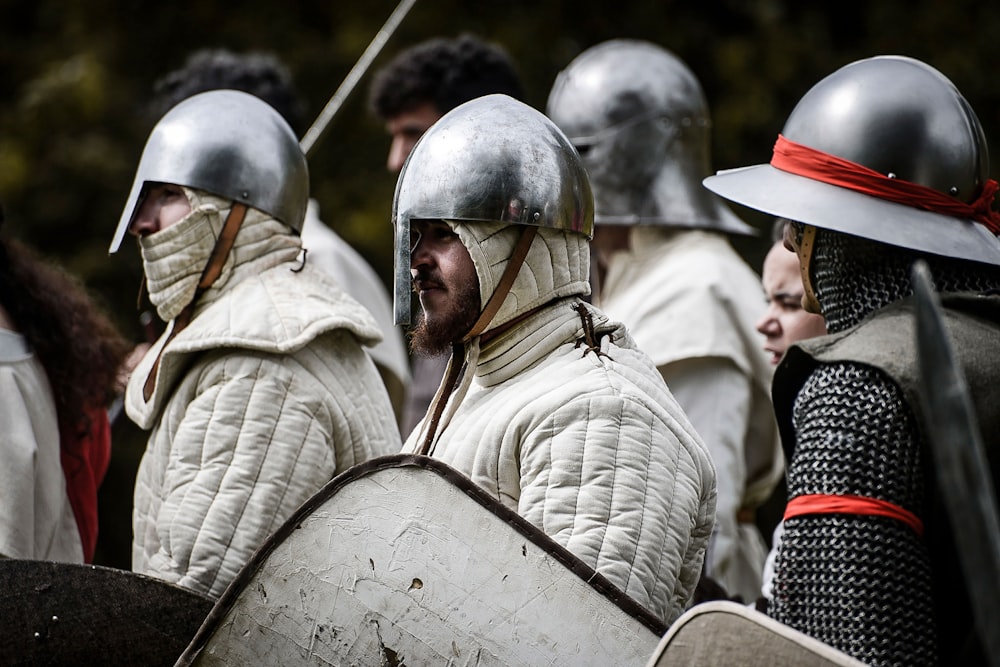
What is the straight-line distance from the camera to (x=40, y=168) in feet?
31.6

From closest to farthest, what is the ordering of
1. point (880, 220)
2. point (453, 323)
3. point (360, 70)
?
1. point (880, 220)
2. point (453, 323)
3. point (360, 70)

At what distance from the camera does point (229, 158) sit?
168 inches

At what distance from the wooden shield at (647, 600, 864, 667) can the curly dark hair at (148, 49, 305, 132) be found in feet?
13.7

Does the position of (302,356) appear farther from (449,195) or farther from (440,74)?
(440,74)

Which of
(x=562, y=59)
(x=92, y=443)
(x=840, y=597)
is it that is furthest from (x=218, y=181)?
(x=562, y=59)

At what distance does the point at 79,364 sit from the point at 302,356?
2.61 ft

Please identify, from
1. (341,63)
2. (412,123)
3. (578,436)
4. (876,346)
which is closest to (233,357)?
(578,436)

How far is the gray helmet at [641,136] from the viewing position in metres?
5.77

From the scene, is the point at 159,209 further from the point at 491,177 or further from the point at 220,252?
the point at 491,177

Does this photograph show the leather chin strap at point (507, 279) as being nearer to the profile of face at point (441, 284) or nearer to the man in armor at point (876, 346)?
the profile of face at point (441, 284)

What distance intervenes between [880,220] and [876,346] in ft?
1.00

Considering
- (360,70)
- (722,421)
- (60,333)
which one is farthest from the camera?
(360,70)

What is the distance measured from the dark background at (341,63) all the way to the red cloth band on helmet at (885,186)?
5982mm

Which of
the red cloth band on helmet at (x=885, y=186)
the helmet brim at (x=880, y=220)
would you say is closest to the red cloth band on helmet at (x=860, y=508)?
the helmet brim at (x=880, y=220)
